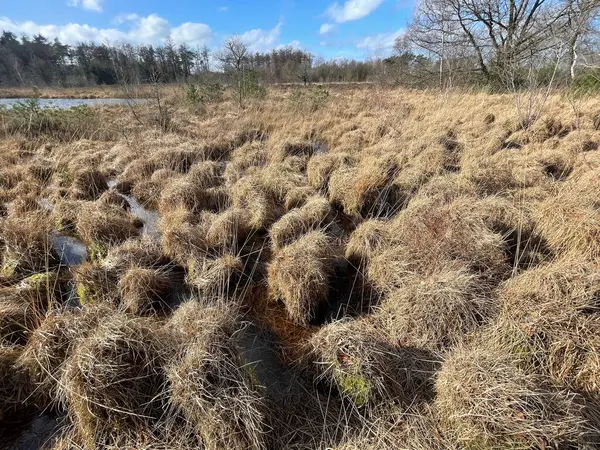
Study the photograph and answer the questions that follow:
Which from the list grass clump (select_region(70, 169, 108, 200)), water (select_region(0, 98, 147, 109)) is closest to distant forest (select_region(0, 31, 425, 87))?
water (select_region(0, 98, 147, 109))

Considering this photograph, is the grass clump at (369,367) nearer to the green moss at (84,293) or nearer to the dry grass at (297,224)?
the dry grass at (297,224)

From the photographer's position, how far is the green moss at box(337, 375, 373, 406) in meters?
1.77

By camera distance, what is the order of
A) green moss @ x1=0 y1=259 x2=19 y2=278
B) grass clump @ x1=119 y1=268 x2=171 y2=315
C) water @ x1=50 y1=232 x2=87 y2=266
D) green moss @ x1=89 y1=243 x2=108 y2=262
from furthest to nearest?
1. water @ x1=50 y1=232 x2=87 y2=266
2. green moss @ x1=89 y1=243 x2=108 y2=262
3. green moss @ x1=0 y1=259 x2=19 y2=278
4. grass clump @ x1=119 y1=268 x2=171 y2=315

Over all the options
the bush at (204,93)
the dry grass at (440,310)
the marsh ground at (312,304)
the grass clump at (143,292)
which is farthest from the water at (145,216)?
the bush at (204,93)

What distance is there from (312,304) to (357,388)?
929mm

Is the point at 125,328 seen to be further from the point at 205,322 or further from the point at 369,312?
the point at 369,312

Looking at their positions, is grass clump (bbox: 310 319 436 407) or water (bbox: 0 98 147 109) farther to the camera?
water (bbox: 0 98 147 109)

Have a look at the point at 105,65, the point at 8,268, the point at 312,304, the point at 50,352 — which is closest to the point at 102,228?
the point at 8,268

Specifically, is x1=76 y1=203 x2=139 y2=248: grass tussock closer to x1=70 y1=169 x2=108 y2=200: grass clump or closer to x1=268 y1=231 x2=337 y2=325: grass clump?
x1=70 y1=169 x2=108 y2=200: grass clump

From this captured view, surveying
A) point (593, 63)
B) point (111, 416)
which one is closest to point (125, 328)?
point (111, 416)

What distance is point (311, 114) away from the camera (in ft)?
31.9

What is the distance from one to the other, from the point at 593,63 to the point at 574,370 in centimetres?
1168

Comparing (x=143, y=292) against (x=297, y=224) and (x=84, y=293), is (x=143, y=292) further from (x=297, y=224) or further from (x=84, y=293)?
(x=297, y=224)

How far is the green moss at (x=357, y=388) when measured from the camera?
177 cm
